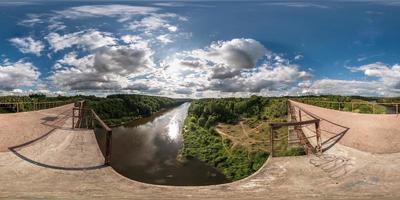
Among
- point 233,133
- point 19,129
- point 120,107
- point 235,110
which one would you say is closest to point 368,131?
point 19,129

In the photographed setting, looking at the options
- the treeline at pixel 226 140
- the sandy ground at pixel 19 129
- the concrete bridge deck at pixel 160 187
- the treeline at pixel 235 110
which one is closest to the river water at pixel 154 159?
the treeline at pixel 226 140

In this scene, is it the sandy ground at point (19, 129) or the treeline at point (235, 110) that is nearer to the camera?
the sandy ground at point (19, 129)

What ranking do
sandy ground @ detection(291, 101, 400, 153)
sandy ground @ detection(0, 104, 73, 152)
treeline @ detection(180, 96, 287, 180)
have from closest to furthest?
1. sandy ground @ detection(0, 104, 73, 152)
2. sandy ground @ detection(291, 101, 400, 153)
3. treeline @ detection(180, 96, 287, 180)

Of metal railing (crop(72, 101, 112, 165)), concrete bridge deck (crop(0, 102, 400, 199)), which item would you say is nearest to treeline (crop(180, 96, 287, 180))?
metal railing (crop(72, 101, 112, 165))

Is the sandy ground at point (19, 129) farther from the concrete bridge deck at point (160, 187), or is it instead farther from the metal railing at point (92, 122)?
the metal railing at point (92, 122)

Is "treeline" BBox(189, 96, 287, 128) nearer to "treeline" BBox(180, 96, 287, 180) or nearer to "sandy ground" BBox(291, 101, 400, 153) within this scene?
"treeline" BBox(180, 96, 287, 180)

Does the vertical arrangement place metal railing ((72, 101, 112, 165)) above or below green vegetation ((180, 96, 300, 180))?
above
